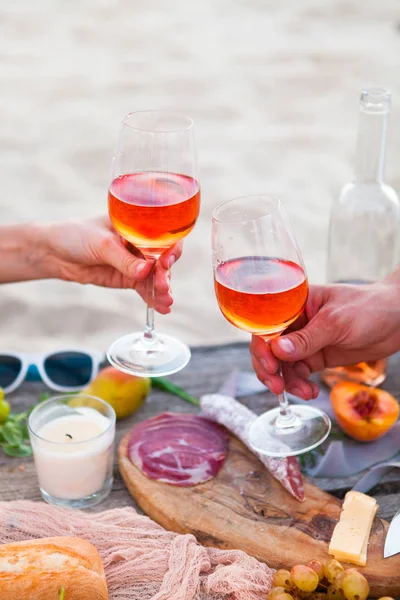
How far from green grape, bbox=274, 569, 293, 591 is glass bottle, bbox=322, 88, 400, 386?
2.91 feet

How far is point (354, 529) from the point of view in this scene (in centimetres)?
191

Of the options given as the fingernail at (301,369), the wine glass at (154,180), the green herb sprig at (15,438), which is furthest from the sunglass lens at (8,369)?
the fingernail at (301,369)

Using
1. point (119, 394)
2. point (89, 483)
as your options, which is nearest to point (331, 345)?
point (119, 394)

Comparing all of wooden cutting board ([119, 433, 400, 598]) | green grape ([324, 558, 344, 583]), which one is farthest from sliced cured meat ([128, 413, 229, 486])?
green grape ([324, 558, 344, 583])

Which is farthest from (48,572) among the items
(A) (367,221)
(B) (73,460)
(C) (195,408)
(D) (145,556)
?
(A) (367,221)

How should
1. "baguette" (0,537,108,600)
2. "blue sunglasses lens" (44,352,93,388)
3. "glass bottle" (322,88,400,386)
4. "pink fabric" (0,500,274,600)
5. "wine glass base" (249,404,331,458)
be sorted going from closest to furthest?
"baguette" (0,537,108,600) → "pink fabric" (0,500,274,600) → "wine glass base" (249,404,331,458) → "glass bottle" (322,88,400,386) → "blue sunglasses lens" (44,352,93,388)

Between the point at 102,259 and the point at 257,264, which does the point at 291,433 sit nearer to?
the point at 257,264

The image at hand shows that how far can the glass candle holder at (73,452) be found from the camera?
2.06 metres

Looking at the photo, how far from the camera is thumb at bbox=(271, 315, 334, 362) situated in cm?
207

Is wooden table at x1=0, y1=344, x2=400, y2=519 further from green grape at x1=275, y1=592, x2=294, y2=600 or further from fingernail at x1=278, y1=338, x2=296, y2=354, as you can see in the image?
green grape at x1=275, y1=592, x2=294, y2=600

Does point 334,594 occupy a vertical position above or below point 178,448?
above

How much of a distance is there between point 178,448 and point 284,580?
0.57 metres

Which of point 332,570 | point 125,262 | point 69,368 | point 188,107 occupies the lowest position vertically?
point 188,107

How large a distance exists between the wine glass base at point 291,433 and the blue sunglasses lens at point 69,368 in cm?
63
